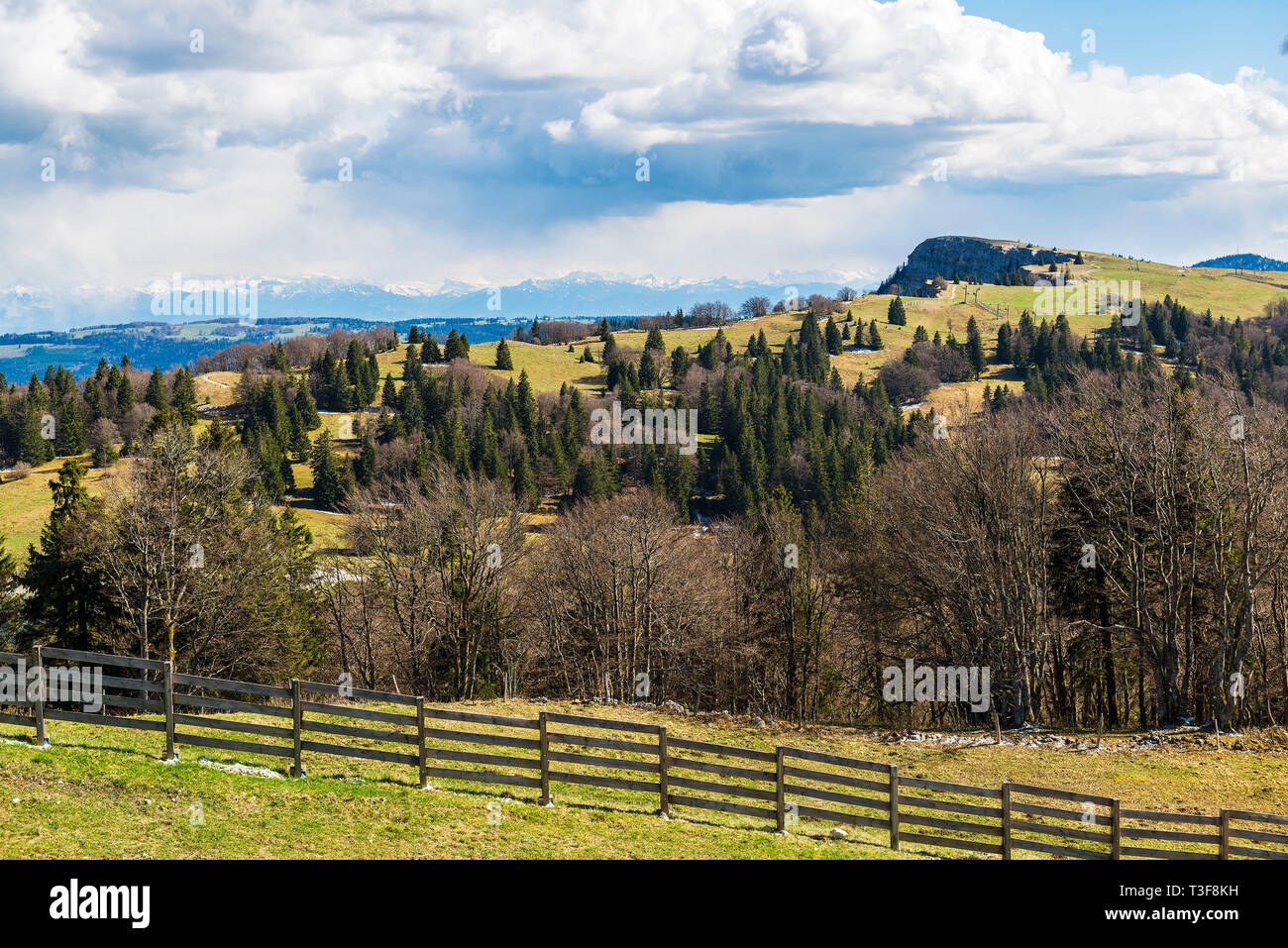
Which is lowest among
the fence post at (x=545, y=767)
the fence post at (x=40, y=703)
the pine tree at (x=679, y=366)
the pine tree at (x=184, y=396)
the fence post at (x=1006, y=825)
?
the fence post at (x=1006, y=825)

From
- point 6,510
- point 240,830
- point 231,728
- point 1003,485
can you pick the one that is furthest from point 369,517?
point 6,510

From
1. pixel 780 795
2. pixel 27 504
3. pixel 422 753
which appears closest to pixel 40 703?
pixel 422 753

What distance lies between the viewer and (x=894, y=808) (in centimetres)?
1633

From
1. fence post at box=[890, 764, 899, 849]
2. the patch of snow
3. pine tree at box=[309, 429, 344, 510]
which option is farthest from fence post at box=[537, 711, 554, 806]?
pine tree at box=[309, 429, 344, 510]

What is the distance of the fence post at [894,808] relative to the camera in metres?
16.2

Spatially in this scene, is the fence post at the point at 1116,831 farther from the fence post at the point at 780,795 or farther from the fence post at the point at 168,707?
the fence post at the point at 168,707

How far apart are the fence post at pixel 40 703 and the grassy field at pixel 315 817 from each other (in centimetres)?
29

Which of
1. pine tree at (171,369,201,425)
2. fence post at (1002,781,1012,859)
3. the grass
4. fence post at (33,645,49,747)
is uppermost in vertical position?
pine tree at (171,369,201,425)

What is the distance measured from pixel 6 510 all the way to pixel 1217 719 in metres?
112

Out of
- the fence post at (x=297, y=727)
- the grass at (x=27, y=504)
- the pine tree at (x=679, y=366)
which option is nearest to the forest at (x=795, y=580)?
the fence post at (x=297, y=727)

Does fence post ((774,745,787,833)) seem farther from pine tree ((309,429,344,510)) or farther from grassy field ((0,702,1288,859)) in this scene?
pine tree ((309,429,344,510))

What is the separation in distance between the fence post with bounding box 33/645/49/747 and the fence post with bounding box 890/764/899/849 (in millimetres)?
14361

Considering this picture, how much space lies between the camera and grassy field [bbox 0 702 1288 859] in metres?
12.8
